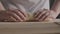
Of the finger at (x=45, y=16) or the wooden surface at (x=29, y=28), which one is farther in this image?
the finger at (x=45, y=16)

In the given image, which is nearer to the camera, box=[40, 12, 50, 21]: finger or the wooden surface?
the wooden surface

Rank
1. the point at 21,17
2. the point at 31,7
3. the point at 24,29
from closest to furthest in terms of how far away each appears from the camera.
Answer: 1. the point at 24,29
2. the point at 21,17
3. the point at 31,7

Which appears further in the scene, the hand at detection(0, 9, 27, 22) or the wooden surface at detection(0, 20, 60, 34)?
the hand at detection(0, 9, 27, 22)

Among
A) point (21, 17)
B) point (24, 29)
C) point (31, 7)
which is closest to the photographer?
point (24, 29)

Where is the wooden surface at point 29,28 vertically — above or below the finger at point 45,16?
above

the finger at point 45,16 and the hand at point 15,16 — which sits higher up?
the hand at point 15,16

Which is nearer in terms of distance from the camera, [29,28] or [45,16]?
[29,28]

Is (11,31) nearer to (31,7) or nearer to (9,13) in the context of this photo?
(9,13)

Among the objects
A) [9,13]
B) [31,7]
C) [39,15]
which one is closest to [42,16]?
[39,15]

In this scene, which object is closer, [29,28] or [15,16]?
[29,28]

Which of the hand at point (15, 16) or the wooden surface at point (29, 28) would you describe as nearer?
the wooden surface at point (29, 28)

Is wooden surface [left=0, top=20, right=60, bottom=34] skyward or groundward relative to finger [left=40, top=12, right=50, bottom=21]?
skyward

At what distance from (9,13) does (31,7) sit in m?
0.28

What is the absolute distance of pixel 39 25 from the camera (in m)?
0.42
